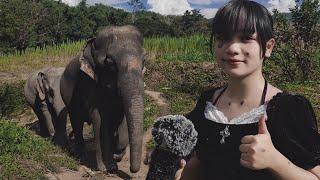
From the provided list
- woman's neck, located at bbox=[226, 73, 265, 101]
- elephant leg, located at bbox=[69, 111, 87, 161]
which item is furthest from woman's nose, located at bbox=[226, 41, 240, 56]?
elephant leg, located at bbox=[69, 111, 87, 161]

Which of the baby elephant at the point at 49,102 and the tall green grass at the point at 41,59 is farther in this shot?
the tall green grass at the point at 41,59

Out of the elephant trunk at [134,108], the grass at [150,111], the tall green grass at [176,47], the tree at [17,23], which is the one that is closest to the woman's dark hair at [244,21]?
the elephant trunk at [134,108]

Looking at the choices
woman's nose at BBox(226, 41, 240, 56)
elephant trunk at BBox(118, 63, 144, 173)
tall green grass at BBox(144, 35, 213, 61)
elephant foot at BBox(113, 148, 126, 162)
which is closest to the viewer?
woman's nose at BBox(226, 41, 240, 56)

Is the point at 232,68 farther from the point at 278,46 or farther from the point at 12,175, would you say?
the point at 278,46

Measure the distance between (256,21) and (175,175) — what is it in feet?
2.01

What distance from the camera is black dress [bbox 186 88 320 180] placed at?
1.56 m

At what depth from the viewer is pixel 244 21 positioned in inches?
64.9

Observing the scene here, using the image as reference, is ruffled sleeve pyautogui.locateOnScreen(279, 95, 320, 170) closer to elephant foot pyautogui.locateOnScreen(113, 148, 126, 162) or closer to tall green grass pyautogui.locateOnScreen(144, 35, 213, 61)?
elephant foot pyautogui.locateOnScreen(113, 148, 126, 162)

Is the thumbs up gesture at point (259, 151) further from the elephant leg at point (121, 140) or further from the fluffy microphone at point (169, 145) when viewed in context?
the elephant leg at point (121, 140)

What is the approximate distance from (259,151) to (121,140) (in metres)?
5.45

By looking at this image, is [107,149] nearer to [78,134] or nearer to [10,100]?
[78,134]

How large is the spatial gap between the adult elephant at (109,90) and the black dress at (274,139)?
364cm

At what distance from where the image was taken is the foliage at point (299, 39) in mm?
11891

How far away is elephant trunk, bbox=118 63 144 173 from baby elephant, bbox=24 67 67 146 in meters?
2.80
